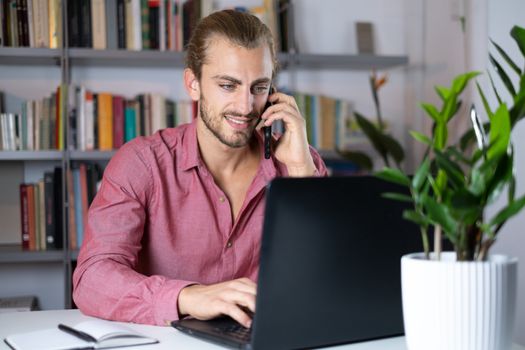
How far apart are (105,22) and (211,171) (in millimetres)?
1401

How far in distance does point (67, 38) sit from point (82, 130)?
1.21 ft

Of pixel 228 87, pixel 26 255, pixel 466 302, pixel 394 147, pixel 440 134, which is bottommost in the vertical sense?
pixel 26 255

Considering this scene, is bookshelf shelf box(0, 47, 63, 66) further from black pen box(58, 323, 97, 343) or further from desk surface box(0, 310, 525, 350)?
black pen box(58, 323, 97, 343)

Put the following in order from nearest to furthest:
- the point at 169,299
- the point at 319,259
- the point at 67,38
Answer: the point at 319,259, the point at 169,299, the point at 67,38

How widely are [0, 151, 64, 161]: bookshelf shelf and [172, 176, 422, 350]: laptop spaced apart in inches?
77.2

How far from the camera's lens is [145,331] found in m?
1.29

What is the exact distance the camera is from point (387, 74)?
3.64 m

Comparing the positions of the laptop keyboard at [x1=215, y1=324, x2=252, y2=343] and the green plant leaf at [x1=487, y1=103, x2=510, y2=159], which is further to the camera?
the laptop keyboard at [x1=215, y1=324, x2=252, y2=343]

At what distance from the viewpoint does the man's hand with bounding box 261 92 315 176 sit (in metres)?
1.87

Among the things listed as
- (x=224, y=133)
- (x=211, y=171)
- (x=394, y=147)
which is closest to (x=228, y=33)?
(x=224, y=133)

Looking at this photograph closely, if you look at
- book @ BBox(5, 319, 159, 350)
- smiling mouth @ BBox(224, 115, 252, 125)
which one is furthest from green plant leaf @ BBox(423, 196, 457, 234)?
smiling mouth @ BBox(224, 115, 252, 125)

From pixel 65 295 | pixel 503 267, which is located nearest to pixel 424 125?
pixel 65 295

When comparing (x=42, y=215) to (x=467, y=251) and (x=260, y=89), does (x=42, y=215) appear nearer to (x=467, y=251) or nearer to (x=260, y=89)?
(x=260, y=89)

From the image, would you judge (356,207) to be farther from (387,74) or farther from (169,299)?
(387,74)
